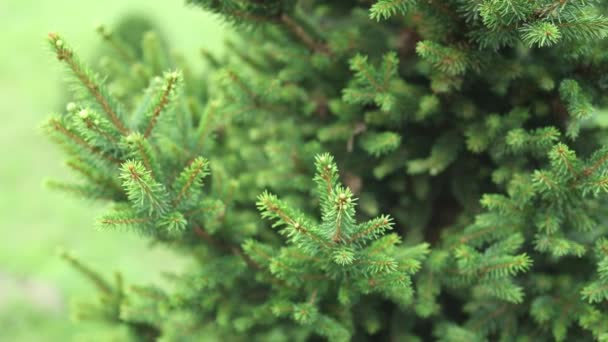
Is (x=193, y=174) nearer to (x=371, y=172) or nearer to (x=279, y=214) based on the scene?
(x=279, y=214)

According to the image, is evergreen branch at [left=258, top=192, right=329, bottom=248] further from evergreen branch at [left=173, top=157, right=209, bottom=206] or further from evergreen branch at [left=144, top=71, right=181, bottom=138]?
evergreen branch at [left=144, top=71, right=181, bottom=138]

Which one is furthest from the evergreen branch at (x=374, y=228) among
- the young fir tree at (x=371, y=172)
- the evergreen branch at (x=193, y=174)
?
the evergreen branch at (x=193, y=174)

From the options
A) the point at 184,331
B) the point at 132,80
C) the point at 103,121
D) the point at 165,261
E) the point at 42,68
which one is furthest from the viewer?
the point at 42,68

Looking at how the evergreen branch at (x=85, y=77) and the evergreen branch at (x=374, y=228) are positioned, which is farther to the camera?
the evergreen branch at (x=85, y=77)

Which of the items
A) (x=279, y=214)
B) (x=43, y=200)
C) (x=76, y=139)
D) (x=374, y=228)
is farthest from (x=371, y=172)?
(x=43, y=200)

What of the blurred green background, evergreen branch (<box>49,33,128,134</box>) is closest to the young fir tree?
evergreen branch (<box>49,33,128,134</box>)

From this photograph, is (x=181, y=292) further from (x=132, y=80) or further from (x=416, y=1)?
(x=416, y=1)

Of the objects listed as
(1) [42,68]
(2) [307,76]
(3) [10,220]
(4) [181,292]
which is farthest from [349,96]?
(1) [42,68]

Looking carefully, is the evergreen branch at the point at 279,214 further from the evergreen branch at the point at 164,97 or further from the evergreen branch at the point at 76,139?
the evergreen branch at the point at 76,139
